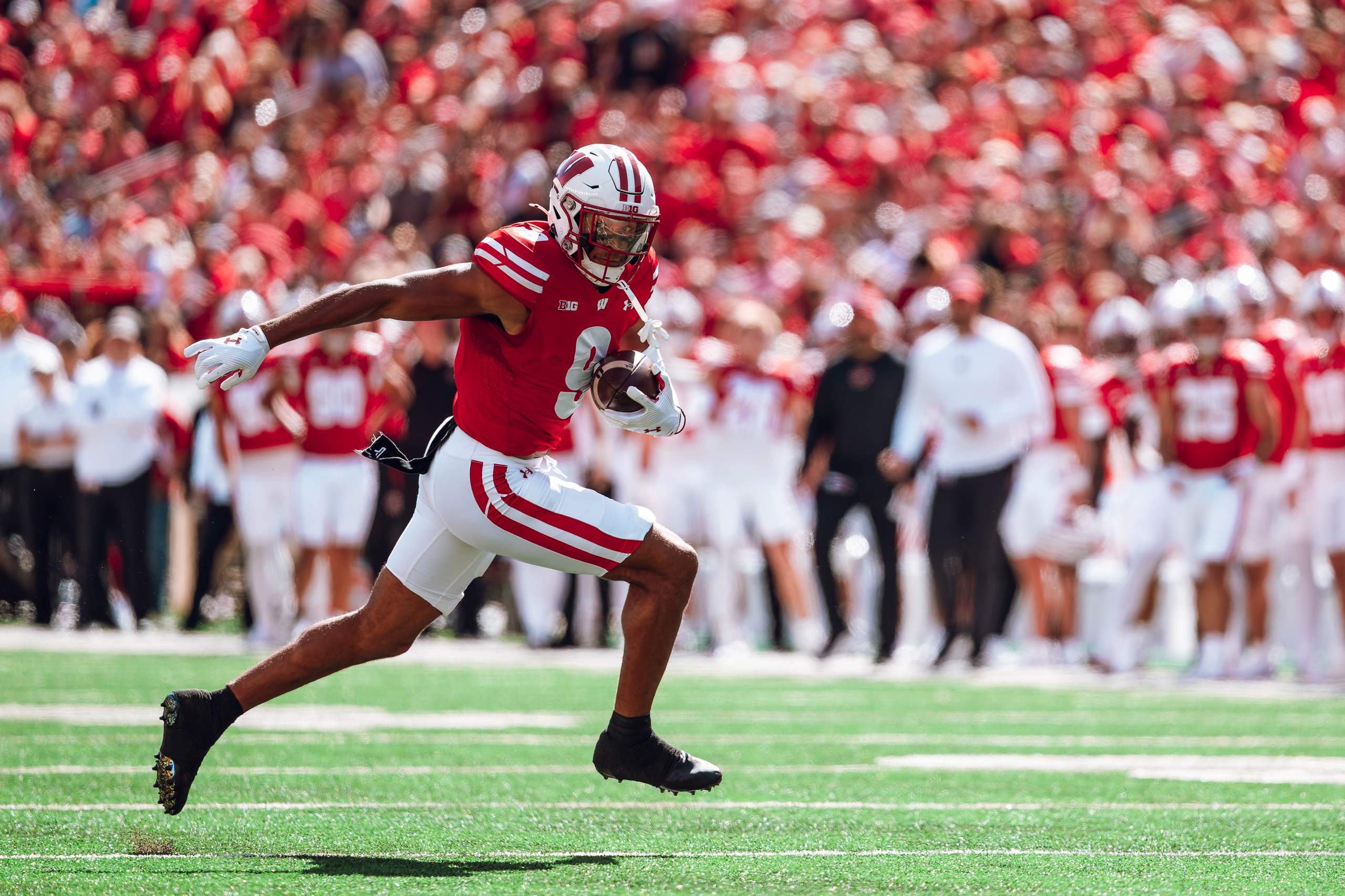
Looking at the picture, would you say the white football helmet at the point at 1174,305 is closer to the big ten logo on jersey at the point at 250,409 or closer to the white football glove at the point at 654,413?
the big ten logo on jersey at the point at 250,409

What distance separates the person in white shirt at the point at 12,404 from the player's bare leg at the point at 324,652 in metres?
8.63

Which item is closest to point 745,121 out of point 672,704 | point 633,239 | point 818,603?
point 818,603

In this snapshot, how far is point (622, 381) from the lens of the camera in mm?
5320

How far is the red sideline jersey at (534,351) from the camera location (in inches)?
207

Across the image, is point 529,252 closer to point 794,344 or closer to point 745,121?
point 794,344

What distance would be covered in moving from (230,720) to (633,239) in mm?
1639

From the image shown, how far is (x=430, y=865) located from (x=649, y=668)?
91cm

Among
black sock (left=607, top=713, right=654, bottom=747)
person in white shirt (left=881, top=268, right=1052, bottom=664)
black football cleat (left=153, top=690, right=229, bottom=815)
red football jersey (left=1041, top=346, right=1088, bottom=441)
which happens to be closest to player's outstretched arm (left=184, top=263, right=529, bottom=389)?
black football cleat (left=153, top=690, right=229, bottom=815)

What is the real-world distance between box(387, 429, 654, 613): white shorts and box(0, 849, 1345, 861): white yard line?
77 centimetres

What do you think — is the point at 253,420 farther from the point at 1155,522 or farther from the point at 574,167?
the point at 574,167

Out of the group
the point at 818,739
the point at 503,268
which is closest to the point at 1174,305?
the point at 818,739

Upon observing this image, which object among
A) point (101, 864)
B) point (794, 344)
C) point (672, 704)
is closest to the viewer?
point (101, 864)

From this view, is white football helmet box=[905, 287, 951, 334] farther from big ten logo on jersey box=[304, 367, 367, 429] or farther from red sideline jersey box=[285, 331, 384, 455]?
big ten logo on jersey box=[304, 367, 367, 429]

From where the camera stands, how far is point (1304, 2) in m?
20.3
